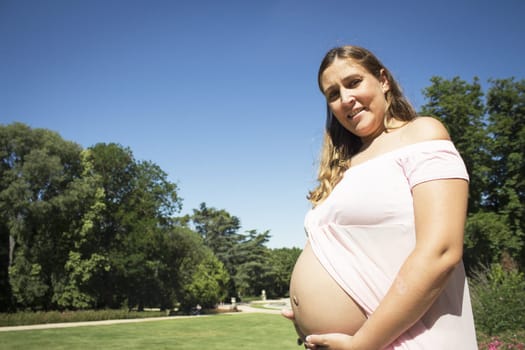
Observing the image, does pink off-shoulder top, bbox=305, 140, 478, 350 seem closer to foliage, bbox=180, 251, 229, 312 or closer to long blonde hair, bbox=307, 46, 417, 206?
long blonde hair, bbox=307, 46, 417, 206

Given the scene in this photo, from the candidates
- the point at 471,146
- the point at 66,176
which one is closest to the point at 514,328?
the point at 471,146

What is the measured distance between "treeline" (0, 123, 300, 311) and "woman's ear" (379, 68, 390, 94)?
31.3 meters

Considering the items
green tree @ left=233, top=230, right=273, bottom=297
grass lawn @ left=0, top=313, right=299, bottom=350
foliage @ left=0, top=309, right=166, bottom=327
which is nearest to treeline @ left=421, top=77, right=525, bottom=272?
grass lawn @ left=0, top=313, right=299, bottom=350

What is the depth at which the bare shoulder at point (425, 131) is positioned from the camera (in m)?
1.38

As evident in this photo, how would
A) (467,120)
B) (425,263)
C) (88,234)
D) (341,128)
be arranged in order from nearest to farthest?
(425,263), (341,128), (467,120), (88,234)

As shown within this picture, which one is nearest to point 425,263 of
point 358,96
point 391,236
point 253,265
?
point 391,236

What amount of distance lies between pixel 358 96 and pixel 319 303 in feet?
2.84

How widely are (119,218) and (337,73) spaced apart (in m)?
36.4

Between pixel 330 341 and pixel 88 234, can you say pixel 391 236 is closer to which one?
A: pixel 330 341

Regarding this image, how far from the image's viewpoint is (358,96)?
5.43 ft

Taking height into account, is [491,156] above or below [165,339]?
above

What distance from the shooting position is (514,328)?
8.95 meters

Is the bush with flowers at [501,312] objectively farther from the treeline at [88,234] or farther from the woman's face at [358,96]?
the treeline at [88,234]

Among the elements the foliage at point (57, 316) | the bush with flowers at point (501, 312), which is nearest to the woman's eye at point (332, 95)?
the bush with flowers at point (501, 312)
